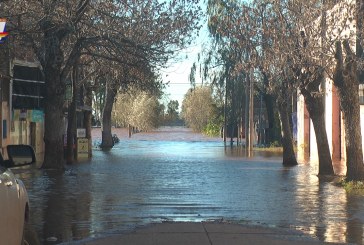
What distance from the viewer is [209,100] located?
94.2 meters

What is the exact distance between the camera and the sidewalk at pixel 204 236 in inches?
361

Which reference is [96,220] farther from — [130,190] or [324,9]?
[324,9]

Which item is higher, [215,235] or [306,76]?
[306,76]

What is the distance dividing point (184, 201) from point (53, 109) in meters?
10.3

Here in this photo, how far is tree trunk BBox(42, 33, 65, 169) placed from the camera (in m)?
22.7

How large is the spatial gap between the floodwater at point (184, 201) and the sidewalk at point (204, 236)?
0.48 m

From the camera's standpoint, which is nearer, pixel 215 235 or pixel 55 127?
pixel 215 235

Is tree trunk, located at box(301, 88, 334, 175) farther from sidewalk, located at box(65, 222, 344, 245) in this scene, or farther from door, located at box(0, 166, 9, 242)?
door, located at box(0, 166, 9, 242)

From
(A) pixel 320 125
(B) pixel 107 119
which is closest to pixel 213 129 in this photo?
(B) pixel 107 119

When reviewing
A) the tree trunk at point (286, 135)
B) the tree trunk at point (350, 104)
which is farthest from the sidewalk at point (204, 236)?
the tree trunk at point (286, 135)

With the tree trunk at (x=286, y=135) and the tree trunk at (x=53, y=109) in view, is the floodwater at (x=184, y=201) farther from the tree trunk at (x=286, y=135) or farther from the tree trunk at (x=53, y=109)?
the tree trunk at (x=286, y=135)

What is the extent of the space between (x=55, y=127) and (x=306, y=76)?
9223 mm

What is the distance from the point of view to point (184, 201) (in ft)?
47.3

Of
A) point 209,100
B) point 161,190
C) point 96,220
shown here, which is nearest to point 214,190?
point 161,190
